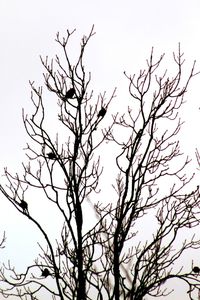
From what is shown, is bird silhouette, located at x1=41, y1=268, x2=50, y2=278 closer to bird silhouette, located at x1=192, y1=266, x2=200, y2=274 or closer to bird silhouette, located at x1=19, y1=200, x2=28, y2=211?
bird silhouette, located at x1=19, y1=200, x2=28, y2=211

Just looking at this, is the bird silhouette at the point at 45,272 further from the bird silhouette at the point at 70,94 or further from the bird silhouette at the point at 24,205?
the bird silhouette at the point at 70,94

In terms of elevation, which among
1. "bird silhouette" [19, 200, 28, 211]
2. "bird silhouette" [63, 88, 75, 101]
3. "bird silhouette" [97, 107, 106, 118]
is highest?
"bird silhouette" [63, 88, 75, 101]

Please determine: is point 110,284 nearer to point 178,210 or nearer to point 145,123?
point 178,210

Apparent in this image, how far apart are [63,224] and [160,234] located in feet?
4.77

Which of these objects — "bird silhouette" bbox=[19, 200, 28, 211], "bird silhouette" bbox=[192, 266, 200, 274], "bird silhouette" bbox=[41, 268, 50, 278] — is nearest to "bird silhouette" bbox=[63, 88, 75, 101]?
"bird silhouette" bbox=[19, 200, 28, 211]

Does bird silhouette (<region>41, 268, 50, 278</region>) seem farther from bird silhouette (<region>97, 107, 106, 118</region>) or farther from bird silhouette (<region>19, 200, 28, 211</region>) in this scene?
bird silhouette (<region>97, 107, 106, 118</region>)

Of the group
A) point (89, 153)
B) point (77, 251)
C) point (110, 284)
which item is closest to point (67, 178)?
point (89, 153)

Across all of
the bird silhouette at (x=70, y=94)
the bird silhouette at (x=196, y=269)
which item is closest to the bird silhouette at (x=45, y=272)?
the bird silhouette at (x=196, y=269)

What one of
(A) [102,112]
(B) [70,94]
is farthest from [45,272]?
(B) [70,94]

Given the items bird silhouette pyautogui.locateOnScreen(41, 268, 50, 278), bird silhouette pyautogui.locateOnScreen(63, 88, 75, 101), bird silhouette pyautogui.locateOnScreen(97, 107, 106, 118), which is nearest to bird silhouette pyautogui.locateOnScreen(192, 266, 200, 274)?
bird silhouette pyautogui.locateOnScreen(41, 268, 50, 278)

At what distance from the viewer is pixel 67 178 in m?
6.64

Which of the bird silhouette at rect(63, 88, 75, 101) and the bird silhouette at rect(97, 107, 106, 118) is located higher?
the bird silhouette at rect(63, 88, 75, 101)

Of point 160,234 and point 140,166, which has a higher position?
point 140,166

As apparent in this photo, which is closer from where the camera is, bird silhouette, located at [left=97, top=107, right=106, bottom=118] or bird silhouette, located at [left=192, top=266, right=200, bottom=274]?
bird silhouette, located at [left=97, top=107, right=106, bottom=118]
